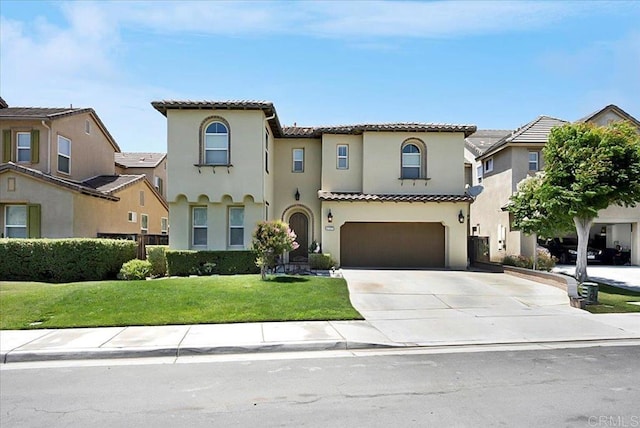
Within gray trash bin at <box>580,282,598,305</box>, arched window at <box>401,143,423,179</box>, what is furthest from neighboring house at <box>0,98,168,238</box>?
gray trash bin at <box>580,282,598,305</box>

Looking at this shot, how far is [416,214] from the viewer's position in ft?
65.5

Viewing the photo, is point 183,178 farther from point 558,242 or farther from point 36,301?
point 558,242

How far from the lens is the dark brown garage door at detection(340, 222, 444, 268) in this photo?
20906 mm

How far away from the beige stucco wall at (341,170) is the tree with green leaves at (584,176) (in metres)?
7.56

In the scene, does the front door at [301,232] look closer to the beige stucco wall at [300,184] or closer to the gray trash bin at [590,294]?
the beige stucco wall at [300,184]

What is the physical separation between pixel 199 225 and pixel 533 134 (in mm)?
16302

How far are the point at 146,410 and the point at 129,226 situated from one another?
1977 cm

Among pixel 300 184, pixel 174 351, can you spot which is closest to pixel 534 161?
pixel 300 184

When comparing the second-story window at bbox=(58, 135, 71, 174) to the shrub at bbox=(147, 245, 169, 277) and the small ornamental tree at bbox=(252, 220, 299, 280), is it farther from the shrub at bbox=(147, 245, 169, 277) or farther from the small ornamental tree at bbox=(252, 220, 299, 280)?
the small ornamental tree at bbox=(252, 220, 299, 280)

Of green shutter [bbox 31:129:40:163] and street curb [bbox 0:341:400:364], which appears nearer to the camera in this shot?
street curb [bbox 0:341:400:364]

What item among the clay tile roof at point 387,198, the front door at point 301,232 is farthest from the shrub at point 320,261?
the clay tile roof at point 387,198

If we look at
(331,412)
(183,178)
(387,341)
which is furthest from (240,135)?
(331,412)

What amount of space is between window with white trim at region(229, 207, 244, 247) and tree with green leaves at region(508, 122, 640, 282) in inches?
433

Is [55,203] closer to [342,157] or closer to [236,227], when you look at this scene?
[236,227]
